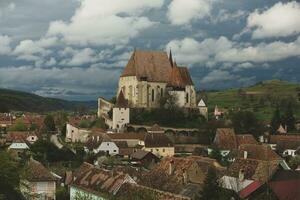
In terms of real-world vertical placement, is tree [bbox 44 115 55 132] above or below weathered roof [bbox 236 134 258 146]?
above

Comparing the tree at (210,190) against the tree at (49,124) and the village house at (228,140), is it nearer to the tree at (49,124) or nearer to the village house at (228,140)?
the village house at (228,140)

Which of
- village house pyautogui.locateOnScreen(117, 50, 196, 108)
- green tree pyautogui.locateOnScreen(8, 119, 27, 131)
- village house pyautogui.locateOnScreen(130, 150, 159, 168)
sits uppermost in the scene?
village house pyautogui.locateOnScreen(117, 50, 196, 108)

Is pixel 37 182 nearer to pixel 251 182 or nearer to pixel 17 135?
pixel 251 182

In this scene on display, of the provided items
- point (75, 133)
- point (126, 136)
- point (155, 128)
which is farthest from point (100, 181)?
point (75, 133)

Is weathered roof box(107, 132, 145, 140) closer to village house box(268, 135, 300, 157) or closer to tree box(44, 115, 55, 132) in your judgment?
village house box(268, 135, 300, 157)

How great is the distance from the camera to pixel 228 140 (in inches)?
3509

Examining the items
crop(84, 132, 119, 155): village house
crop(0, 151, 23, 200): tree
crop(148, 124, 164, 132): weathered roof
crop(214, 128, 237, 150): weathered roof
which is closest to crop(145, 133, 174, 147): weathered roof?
crop(84, 132, 119, 155): village house

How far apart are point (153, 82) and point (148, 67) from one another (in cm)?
322

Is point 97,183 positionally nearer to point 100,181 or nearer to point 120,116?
point 100,181

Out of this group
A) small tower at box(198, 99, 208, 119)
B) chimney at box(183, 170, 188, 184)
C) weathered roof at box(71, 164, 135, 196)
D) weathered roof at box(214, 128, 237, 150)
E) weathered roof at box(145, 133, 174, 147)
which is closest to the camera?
weathered roof at box(71, 164, 135, 196)

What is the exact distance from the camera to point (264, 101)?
538ft

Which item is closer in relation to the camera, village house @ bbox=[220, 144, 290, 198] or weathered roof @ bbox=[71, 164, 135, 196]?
weathered roof @ bbox=[71, 164, 135, 196]

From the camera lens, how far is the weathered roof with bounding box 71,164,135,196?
147ft

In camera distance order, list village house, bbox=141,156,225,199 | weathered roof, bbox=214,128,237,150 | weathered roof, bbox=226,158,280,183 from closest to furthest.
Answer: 1. village house, bbox=141,156,225,199
2. weathered roof, bbox=226,158,280,183
3. weathered roof, bbox=214,128,237,150
